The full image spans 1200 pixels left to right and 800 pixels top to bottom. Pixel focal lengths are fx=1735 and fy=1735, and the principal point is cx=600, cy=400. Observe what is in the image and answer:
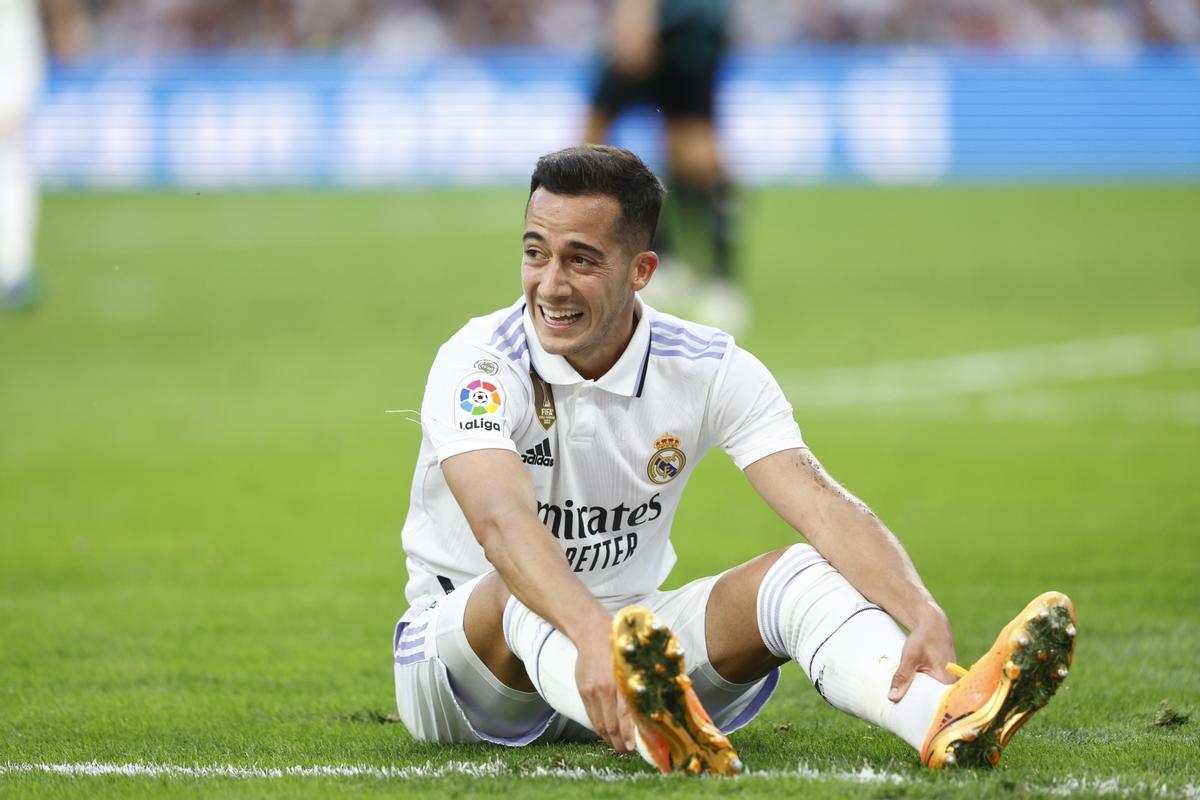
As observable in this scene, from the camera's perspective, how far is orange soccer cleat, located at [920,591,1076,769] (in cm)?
335

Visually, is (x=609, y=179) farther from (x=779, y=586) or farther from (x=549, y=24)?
(x=549, y=24)

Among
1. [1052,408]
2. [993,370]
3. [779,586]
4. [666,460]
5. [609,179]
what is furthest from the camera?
[993,370]

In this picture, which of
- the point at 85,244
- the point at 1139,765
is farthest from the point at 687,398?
the point at 85,244

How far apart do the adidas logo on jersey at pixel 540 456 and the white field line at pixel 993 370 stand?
6.33 m

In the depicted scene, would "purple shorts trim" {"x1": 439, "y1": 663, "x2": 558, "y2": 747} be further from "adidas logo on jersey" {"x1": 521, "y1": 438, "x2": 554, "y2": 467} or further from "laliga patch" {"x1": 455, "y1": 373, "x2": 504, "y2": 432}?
"laliga patch" {"x1": 455, "y1": 373, "x2": 504, "y2": 432}

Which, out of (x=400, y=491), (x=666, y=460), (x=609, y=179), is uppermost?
(x=609, y=179)

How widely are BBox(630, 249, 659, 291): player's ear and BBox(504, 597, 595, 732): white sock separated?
80 cm

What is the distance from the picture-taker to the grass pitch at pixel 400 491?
4023 mm

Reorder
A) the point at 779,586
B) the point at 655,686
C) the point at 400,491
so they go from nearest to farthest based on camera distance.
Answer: the point at 655,686
the point at 779,586
the point at 400,491

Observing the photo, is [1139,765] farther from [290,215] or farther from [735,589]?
[290,215]

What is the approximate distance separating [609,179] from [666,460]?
0.69 m

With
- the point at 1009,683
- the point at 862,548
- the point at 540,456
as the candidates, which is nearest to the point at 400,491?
the point at 540,456

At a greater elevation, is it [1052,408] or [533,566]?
[533,566]

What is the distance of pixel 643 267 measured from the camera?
402cm
